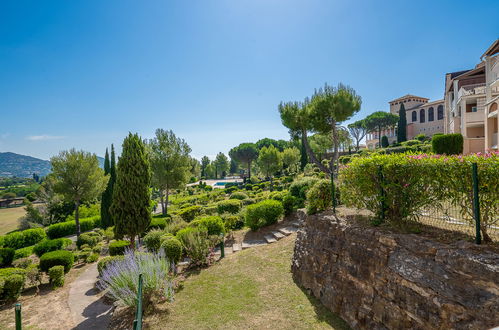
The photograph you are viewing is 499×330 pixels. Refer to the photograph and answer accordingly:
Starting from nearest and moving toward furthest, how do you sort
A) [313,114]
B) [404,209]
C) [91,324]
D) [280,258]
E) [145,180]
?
[404,209] → [91,324] → [280,258] → [145,180] → [313,114]

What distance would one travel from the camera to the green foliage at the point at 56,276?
26.5ft

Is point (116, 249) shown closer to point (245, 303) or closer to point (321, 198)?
point (245, 303)

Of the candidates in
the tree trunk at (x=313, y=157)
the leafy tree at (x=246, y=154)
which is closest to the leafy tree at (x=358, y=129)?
the leafy tree at (x=246, y=154)

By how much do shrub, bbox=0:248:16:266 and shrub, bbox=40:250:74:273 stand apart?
4989mm

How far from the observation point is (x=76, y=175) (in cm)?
1582

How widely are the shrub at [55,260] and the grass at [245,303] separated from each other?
512cm

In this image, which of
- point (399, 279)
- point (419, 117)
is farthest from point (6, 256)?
point (419, 117)

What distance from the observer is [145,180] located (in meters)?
9.33

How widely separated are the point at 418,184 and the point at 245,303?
4954 mm

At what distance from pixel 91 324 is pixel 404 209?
306 inches

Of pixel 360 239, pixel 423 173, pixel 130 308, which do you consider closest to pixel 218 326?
pixel 130 308

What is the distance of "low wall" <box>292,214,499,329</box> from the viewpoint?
3.22 meters

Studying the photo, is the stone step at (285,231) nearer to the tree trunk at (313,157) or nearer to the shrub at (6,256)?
the tree trunk at (313,157)

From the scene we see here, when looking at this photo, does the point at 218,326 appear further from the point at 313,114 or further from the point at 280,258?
the point at 313,114
